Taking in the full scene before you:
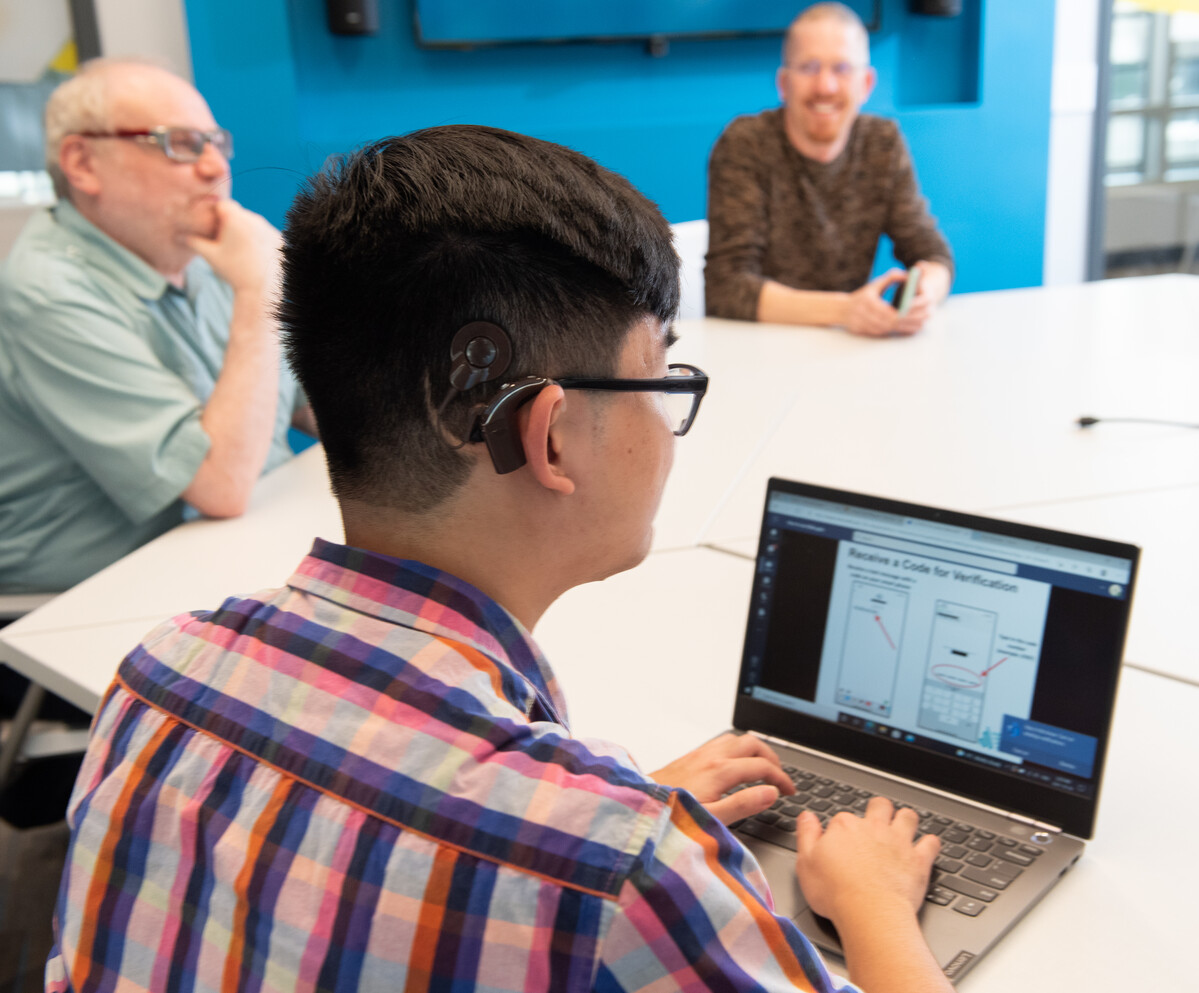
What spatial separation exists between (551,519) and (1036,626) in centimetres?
45

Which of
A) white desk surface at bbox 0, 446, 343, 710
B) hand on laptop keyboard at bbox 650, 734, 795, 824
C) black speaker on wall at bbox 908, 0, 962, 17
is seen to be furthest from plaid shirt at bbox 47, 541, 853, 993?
black speaker on wall at bbox 908, 0, 962, 17

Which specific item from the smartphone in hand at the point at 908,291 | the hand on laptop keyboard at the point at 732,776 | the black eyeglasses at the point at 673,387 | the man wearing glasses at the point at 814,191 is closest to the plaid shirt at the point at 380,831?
the black eyeglasses at the point at 673,387

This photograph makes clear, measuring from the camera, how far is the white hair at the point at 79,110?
6.22 feet

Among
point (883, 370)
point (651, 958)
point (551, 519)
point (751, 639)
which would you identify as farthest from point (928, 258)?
point (651, 958)

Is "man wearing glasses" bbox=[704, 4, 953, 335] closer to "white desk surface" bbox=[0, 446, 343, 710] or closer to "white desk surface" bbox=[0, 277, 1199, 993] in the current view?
"white desk surface" bbox=[0, 277, 1199, 993]

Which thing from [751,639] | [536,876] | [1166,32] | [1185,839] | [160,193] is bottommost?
[1185,839]

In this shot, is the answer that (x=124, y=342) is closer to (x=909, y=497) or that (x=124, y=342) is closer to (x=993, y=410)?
(x=909, y=497)

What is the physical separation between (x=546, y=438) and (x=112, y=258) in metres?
1.47

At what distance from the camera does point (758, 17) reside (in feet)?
13.8

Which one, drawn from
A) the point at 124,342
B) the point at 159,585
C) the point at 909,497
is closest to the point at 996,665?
the point at 909,497

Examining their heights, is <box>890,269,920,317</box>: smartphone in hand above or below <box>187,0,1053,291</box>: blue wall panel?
below

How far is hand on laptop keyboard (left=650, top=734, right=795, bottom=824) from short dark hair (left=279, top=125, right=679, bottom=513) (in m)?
0.38

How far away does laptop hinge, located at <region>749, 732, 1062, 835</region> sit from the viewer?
3.14 ft

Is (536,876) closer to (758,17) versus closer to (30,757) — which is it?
(30,757)
